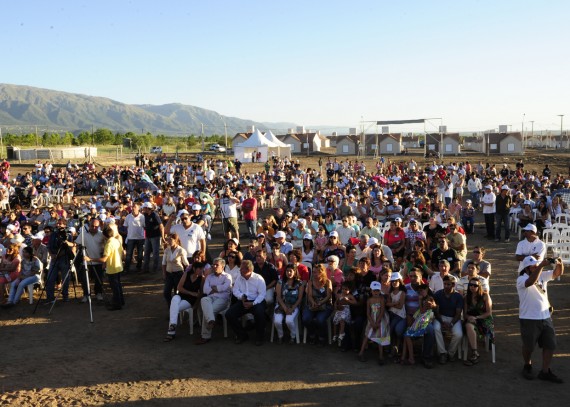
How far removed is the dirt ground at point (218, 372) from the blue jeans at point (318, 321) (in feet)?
0.73

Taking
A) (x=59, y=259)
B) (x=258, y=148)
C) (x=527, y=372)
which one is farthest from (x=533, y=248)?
(x=258, y=148)

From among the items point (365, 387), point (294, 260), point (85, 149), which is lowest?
point (365, 387)

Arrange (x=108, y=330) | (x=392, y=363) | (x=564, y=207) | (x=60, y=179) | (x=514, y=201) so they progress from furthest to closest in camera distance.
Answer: (x=60, y=179), (x=514, y=201), (x=564, y=207), (x=108, y=330), (x=392, y=363)

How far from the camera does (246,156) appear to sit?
43219mm

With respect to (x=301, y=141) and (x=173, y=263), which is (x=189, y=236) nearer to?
(x=173, y=263)

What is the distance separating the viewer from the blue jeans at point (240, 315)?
701 centimetres

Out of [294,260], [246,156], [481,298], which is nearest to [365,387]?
[481,298]

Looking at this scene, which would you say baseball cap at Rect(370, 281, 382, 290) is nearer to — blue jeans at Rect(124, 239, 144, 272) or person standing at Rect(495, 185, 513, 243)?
blue jeans at Rect(124, 239, 144, 272)

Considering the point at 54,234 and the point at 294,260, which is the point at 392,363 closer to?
the point at 294,260

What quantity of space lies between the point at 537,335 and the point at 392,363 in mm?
1707

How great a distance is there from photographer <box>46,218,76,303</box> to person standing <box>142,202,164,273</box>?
5.36 ft

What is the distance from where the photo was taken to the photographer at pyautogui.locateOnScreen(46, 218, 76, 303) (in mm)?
8828

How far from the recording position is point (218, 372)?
19.9 ft

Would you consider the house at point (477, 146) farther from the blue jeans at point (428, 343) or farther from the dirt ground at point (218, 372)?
the blue jeans at point (428, 343)
